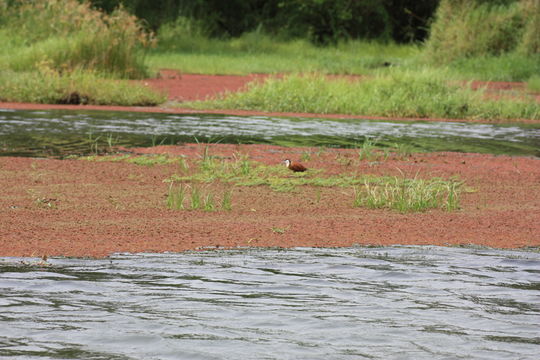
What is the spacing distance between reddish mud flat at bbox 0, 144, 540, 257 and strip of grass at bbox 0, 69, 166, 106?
8923 millimetres

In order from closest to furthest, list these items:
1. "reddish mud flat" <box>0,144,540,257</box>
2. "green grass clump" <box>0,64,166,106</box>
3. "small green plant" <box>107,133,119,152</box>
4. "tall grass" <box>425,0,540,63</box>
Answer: "reddish mud flat" <box>0,144,540,257</box>
"small green plant" <box>107,133,119,152</box>
"green grass clump" <box>0,64,166,106</box>
"tall grass" <box>425,0,540,63</box>

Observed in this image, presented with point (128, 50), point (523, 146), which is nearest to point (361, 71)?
point (128, 50)

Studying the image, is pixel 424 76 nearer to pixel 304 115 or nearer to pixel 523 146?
pixel 304 115

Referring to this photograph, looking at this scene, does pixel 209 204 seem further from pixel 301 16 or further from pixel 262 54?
pixel 301 16

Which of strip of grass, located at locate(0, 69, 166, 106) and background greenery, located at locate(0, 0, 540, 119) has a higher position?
background greenery, located at locate(0, 0, 540, 119)

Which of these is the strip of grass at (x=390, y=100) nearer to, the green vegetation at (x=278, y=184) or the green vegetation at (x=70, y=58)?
the green vegetation at (x=70, y=58)

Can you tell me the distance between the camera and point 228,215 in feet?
33.1

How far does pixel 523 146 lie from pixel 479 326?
1138cm

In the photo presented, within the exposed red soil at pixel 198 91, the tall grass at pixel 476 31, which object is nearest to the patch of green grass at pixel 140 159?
the exposed red soil at pixel 198 91

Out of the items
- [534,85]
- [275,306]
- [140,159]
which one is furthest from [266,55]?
[275,306]

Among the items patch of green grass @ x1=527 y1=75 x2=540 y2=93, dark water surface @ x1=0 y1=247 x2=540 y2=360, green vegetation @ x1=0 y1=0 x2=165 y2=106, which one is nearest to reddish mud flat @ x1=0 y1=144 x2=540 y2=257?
dark water surface @ x1=0 y1=247 x2=540 y2=360

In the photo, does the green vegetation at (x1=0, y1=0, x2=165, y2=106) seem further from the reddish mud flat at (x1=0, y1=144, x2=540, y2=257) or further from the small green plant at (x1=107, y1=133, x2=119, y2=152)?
the reddish mud flat at (x1=0, y1=144, x2=540, y2=257)

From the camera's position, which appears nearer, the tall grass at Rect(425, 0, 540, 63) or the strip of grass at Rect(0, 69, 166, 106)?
the strip of grass at Rect(0, 69, 166, 106)

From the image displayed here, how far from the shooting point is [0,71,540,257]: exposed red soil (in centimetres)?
872
